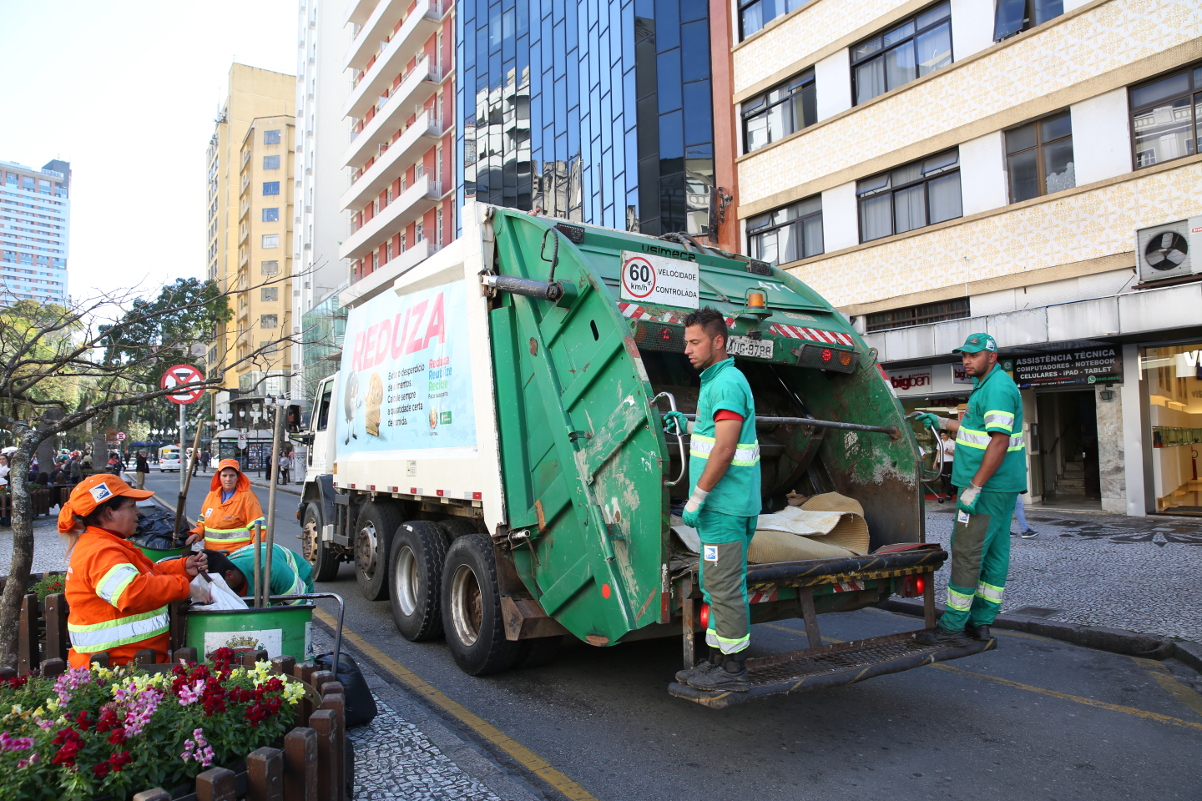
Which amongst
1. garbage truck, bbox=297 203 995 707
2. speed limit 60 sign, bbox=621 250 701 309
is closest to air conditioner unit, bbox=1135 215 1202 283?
garbage truck, bbox=297 203 995 707

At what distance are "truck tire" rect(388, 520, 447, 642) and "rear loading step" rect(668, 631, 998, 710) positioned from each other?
2.54 m

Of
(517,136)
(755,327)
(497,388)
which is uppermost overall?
(517,136)

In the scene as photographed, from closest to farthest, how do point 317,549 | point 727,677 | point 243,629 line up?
point 727,677, point 243,629, point 317,549

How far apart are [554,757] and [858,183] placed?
14.9 meters

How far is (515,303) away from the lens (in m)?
5.06

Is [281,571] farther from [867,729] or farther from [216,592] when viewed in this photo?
[867,729]

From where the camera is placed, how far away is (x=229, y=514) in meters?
6.36

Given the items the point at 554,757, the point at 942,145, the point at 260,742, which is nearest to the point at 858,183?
the point at 942,145

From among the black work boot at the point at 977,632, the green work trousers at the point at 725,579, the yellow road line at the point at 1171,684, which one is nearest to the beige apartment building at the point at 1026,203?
the yellow road line at the point at 1171,684

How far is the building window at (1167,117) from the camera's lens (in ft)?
37.9

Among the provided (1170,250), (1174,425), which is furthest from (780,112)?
(1174,425)

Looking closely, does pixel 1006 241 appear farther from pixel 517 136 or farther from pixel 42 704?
pixel 517 136

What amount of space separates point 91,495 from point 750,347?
3456 millimetres

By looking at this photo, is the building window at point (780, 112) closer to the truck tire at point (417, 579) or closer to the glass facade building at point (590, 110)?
the glass facade building at point (590, 110)
